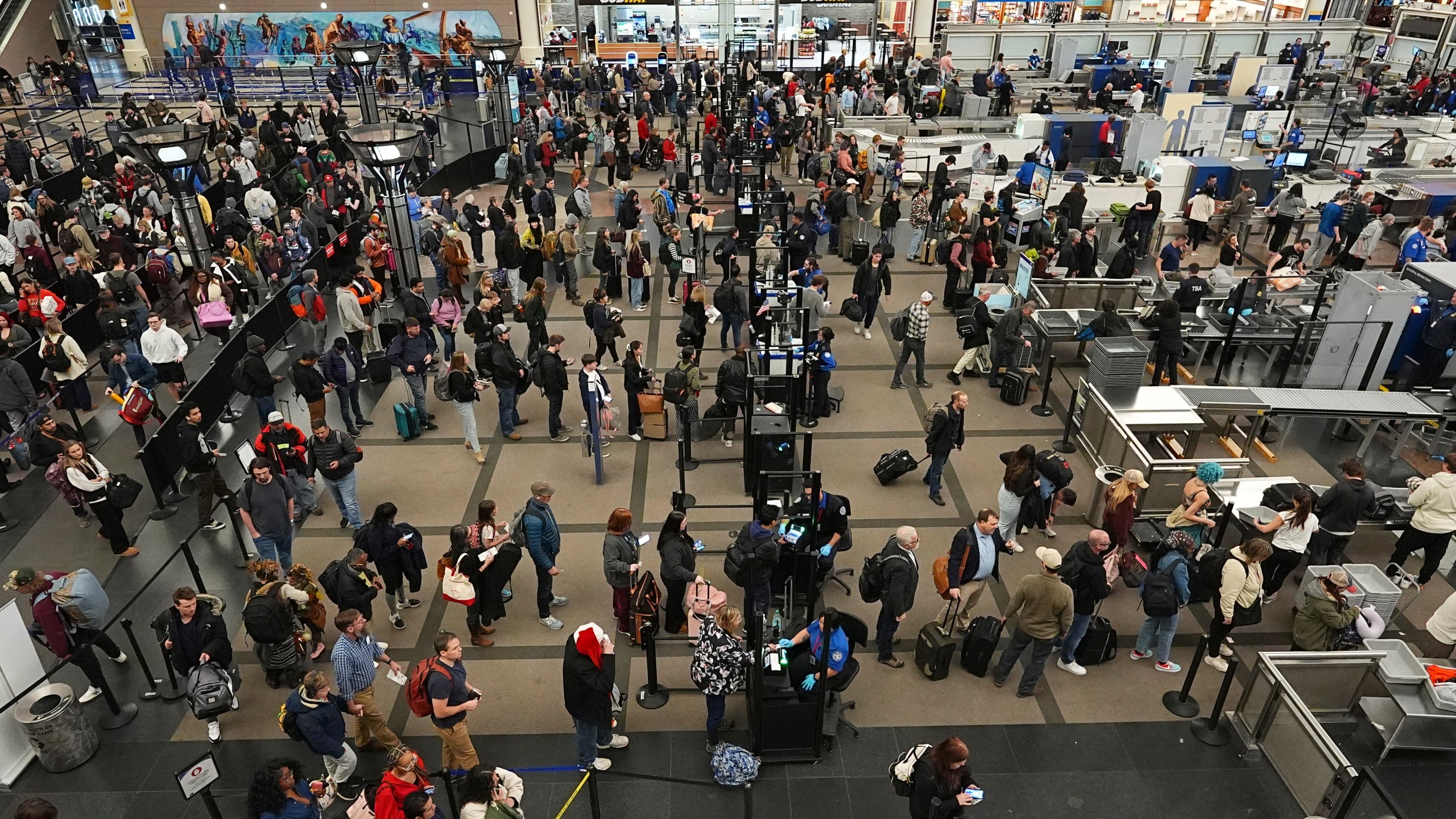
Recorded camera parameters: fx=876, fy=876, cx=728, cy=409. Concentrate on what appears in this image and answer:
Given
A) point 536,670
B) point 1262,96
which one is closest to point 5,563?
point 536,670

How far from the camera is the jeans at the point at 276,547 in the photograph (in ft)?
29.5

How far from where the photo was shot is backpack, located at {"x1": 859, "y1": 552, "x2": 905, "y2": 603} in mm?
7840

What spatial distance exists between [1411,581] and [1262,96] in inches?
1005

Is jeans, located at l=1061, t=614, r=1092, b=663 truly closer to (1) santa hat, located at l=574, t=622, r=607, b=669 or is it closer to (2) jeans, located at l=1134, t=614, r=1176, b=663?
(2) jeans, located at l=1134, t=614, r=1176, b=663

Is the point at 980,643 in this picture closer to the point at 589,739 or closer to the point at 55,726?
the point at 589,739

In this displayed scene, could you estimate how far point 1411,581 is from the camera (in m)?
9.26

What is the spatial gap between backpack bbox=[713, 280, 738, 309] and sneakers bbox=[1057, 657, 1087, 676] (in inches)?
305

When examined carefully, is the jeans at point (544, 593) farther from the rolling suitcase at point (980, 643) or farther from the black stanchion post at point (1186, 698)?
the black stanchion post at point (1186, 698)

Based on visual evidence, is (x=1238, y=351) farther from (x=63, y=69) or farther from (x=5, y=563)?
(x=63, y=69)

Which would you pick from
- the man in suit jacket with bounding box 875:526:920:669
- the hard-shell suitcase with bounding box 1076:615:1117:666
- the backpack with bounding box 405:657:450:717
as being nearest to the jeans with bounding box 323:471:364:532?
the backpack with bounding box 405:657:450:717

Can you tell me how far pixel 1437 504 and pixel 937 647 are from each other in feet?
17.9

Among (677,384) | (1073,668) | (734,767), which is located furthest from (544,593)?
(1073,668)

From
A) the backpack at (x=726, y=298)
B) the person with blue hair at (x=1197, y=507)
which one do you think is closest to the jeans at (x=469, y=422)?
the backpack at (x=726, y=298)

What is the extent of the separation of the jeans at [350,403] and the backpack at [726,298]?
5.59 m
